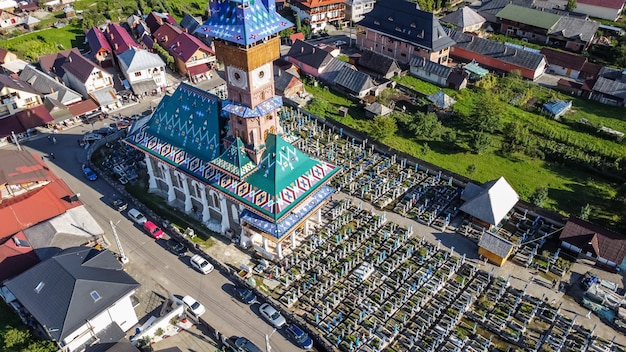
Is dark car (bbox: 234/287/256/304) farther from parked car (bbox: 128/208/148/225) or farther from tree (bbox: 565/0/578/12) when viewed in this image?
tree (bbox: 565/0/578/12)

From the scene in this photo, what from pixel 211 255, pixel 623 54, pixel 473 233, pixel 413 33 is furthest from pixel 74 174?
pixel 623 54

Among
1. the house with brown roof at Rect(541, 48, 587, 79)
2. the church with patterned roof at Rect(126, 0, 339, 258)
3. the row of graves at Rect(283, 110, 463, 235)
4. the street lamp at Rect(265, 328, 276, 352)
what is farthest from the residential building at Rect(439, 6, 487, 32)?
the street lamp at Rect(265, 328, 276, 352)

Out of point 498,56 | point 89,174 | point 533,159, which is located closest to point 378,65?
point 498,56

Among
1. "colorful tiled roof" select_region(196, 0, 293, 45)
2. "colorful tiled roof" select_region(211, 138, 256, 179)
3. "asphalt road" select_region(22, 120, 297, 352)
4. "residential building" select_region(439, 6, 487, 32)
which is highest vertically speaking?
"colorful tiled roof" select_region(196, 0, 293, 45)

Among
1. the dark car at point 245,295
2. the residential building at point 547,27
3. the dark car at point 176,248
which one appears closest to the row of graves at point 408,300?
the dark car at point 245,295

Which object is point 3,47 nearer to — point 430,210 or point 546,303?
point 430,210
